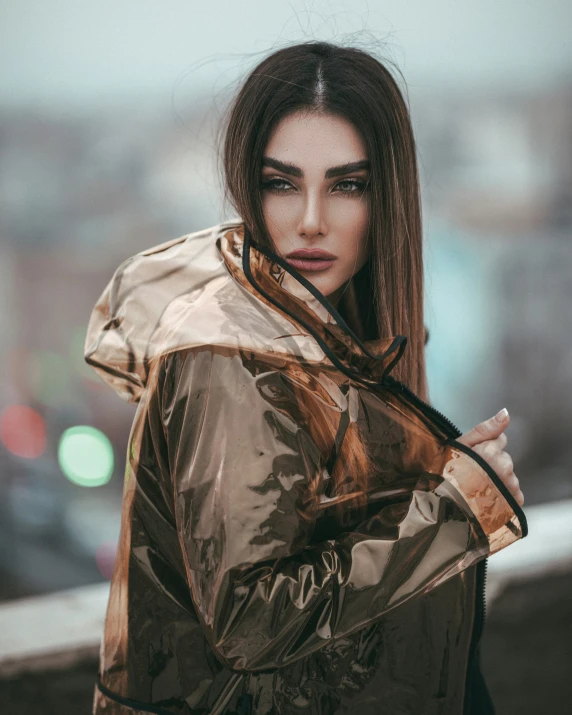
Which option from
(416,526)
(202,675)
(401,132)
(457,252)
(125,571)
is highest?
(401,132)

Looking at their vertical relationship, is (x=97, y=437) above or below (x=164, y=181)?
below

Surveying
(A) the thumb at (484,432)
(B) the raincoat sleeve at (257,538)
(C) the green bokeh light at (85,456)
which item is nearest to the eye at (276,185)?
(B) the raincoat sleeve at (257,538)

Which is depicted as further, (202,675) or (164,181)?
(164,181)

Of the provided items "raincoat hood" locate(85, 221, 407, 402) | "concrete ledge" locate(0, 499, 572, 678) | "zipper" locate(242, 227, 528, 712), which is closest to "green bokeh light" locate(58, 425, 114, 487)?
"concrete ledge" locate(0, 499, 572, 678)

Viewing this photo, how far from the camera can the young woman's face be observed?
115 cm

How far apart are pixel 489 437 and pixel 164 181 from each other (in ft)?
19.6

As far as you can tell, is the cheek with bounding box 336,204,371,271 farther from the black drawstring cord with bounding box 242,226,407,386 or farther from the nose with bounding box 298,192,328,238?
the black drawstring cord with bounding box 242,226,407,386

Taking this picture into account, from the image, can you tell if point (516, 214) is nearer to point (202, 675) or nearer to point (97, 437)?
point (97, 437)

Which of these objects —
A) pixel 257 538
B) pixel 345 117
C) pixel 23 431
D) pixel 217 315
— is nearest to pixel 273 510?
pixel 257 538

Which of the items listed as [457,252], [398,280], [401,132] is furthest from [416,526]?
[457,252]

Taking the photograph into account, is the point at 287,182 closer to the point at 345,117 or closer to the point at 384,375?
the point at 345,117

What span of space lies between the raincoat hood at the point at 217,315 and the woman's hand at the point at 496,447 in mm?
167

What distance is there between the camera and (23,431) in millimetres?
6973

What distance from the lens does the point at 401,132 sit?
1.23 meters
